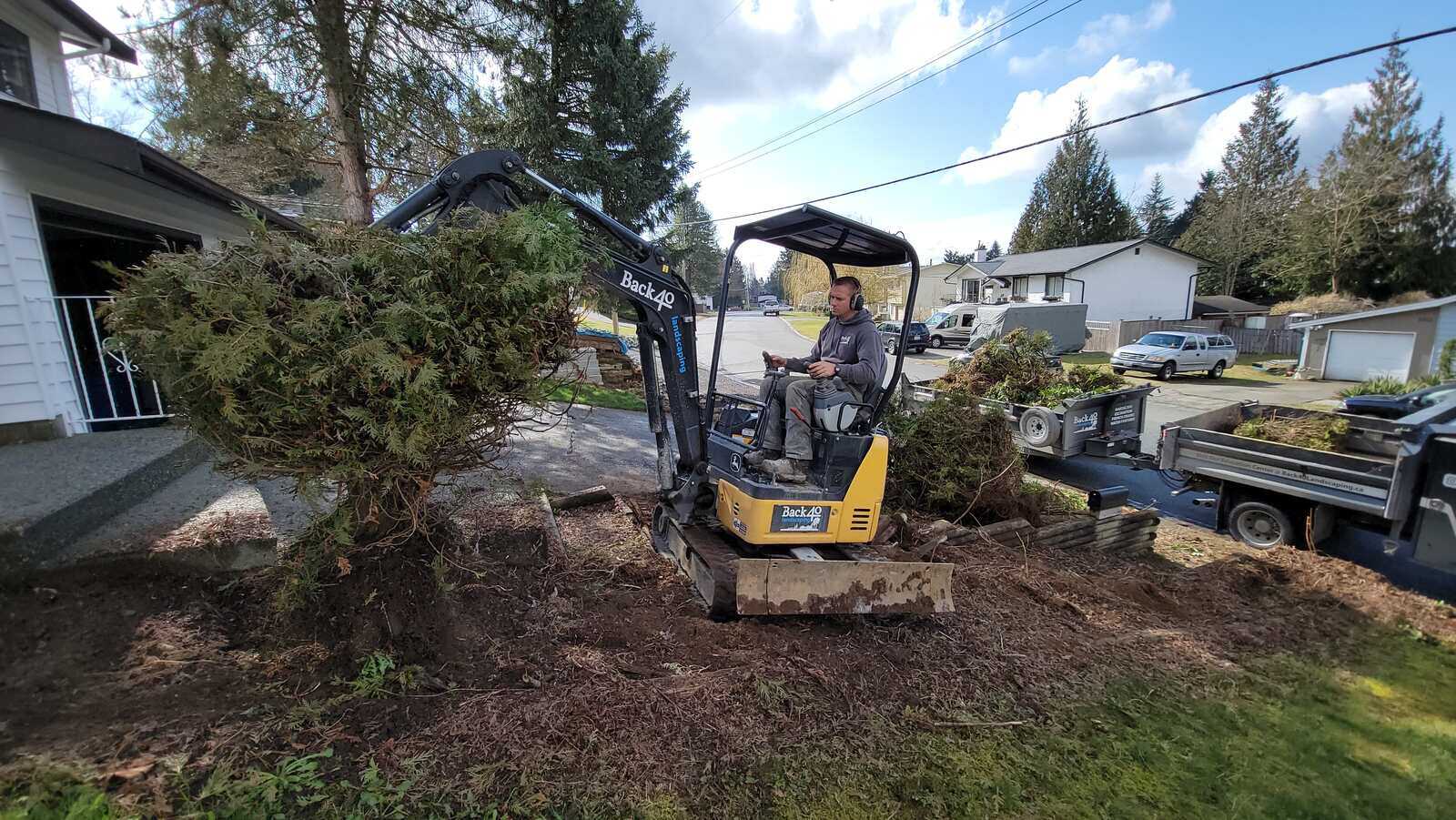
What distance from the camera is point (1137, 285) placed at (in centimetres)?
3884

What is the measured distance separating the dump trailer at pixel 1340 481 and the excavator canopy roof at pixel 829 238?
185 inches

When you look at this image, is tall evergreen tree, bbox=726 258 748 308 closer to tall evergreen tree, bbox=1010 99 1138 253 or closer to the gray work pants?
tall evergreen tree, bbox=1010 99 1138 253

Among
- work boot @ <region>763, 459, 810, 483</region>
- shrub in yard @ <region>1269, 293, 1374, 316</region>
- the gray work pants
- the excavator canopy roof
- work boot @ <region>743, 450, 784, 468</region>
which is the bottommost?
work boot @ <region>763, 459, 810, 483</region>

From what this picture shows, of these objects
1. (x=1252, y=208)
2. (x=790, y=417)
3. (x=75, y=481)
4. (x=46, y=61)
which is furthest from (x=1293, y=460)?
(x=1252, y=208)

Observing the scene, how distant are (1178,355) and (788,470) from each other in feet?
79.6

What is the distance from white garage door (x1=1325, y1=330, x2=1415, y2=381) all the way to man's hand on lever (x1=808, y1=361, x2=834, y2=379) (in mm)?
26363

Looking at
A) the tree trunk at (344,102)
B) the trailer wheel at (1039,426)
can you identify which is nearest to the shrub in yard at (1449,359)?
the trailer wheel at (1039,426)

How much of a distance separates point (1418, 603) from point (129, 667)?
913 centimetres

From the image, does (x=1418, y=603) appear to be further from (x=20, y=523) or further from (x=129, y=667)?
(x=20, y=523)

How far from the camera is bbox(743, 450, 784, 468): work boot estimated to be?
4.65 meters

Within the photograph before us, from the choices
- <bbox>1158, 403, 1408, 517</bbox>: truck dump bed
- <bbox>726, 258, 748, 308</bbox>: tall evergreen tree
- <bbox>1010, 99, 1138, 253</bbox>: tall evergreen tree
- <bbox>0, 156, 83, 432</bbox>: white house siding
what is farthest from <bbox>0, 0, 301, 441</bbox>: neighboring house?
<bbox>726, 258, 748, 308</bbox>: tall evergreen tree

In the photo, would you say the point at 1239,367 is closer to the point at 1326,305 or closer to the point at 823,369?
the point at 1326,305

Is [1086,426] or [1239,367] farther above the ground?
[1086,426]

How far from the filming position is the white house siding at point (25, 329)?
17.6 ft
